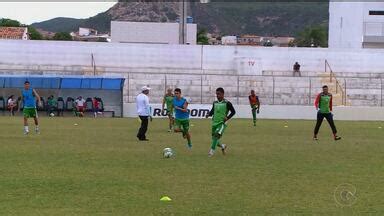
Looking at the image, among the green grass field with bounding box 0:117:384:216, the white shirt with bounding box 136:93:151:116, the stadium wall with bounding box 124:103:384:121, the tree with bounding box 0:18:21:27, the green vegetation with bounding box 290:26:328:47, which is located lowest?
the stadium wall with bounding box 124:103:384:121

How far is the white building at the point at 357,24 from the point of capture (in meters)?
82.6

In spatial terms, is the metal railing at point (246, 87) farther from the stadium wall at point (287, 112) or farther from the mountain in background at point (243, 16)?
the mountain in background at point (243, 16)

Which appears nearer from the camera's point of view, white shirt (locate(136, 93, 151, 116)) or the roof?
white shirt (locate(136, 93, 151, 116))

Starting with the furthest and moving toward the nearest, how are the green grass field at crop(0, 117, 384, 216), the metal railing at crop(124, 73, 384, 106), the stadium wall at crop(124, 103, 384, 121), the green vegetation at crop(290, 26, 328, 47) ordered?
1. the green vegetation at crop(290, 26, 328, 47)
2. the metal railing at crop(124, 73, 384, 106)
3. the stadium wall at crop(124, 103, 384, 121)
4. the green grass field at crop(0, 117, 384, 216)

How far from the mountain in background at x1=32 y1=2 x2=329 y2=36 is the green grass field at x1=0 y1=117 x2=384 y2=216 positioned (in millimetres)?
120097

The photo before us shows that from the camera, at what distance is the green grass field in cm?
1050

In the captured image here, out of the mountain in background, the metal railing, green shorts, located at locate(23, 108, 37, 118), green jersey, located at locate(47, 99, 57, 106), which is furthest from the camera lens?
the mountain in background

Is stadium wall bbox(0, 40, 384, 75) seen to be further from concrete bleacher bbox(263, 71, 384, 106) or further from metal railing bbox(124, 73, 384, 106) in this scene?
metal railing bbox(124, 73, 384, 106)

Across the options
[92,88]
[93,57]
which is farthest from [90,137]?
[93,57]

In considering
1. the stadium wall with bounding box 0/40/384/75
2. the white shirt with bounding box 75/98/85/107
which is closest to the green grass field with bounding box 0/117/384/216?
the white shirt with bounding box 75/98/85/107

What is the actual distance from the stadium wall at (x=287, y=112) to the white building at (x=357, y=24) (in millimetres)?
35279

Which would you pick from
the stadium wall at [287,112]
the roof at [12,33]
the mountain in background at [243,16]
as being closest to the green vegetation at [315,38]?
the mountain in background at [243,16]

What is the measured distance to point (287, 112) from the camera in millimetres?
48188

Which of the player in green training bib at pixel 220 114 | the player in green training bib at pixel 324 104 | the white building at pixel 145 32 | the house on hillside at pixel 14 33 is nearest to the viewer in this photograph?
the player in green training bib at pixel 220 114
